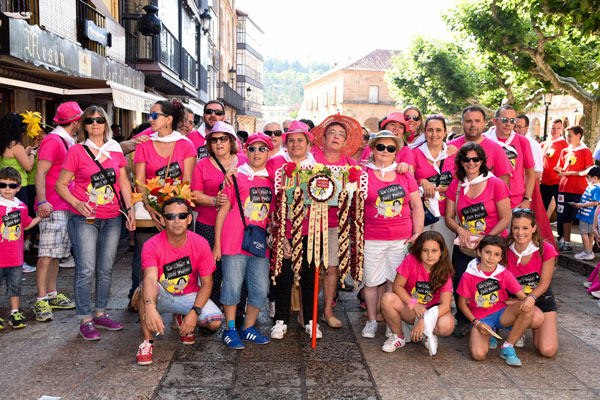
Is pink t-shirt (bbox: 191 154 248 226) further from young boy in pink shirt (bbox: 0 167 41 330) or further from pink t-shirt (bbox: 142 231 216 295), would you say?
young boy in pink shirt (bbox: 0 167 41 330)

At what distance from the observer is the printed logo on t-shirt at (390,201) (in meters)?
4.98

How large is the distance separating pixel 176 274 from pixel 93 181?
3.76 feet

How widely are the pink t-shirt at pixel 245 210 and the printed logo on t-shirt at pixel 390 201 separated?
40.1 inches

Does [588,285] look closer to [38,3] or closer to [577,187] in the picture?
[577,187]

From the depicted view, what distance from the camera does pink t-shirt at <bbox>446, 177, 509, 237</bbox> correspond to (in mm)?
5051

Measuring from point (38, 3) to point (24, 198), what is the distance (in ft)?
14.7

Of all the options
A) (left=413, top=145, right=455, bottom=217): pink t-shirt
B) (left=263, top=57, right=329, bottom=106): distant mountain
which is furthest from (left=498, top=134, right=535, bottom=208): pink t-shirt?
(left=263, top=57, right=329, bottom=106): distant mountain

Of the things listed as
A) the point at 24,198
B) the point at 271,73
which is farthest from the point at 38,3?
the point at 271,73

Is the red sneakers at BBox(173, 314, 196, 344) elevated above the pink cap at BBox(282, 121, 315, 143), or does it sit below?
below

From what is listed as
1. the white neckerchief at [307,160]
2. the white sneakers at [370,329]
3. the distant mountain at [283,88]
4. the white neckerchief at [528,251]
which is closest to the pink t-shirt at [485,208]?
the white neckerchief at [528,251]

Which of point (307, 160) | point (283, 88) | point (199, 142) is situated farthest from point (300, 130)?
point (283, 88)

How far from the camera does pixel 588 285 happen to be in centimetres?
709

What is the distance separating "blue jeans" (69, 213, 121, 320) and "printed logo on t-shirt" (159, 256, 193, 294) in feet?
2.39

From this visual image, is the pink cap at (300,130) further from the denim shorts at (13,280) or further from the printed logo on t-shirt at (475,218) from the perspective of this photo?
the denim shorts at (13,280)
